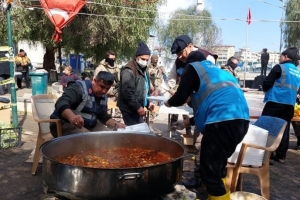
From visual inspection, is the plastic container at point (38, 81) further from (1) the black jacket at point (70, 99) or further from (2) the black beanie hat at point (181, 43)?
(2) the black beanie hat at point (181, 43)

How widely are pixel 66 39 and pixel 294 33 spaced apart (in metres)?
20.4

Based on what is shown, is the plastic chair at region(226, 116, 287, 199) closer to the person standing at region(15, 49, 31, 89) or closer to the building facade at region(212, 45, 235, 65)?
the person standing at region(15, 49, 31, 89)

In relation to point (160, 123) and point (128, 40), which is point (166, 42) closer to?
point (128, 40)

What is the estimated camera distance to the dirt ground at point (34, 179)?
154 inches

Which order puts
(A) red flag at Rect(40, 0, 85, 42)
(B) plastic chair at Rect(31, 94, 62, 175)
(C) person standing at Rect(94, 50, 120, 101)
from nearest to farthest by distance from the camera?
1. (B) plastic chair at Rect(31, 94, 62, 175)
2. (C) person standing at Rect(94, 50, 120, 101)
3. (A) red flag at Rect(40, 0, 85, 42)

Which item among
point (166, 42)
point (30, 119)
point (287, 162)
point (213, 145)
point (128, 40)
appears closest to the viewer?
point (213, 145)

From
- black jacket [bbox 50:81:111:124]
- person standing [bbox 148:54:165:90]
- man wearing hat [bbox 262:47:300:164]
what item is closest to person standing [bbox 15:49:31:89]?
person standing [bbox 148:54:165:90]

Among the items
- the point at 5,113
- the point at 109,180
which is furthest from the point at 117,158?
the point at 5,113

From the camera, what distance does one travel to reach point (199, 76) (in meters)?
2.67

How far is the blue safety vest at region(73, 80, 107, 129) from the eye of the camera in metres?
3.66

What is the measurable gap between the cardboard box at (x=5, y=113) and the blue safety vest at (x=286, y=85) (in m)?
5.14

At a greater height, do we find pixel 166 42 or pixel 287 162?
pixel 166 42

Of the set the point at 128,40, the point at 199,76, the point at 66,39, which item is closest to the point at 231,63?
the point at 199,76

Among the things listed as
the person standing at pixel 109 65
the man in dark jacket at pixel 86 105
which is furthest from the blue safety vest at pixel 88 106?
the person standing at pixel 109 65
